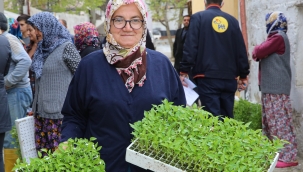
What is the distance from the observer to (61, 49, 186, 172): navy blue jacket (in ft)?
10.4

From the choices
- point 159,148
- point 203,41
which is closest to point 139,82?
point 159,148

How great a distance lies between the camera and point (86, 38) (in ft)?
21.2

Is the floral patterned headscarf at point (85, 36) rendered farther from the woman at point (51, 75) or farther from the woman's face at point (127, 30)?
the woman's face at point (127, 30)

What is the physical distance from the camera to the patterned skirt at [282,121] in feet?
22.4

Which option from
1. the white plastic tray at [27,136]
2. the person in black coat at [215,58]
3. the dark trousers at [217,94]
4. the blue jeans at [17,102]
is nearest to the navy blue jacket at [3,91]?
the white plastic tray at [27,136]

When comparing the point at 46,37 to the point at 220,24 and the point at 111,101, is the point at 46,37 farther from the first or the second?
the point at 111,101

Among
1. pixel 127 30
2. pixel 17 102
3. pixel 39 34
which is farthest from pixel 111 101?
pixel 17 102

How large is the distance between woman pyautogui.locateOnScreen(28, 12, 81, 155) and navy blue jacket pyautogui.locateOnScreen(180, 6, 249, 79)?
166 cm

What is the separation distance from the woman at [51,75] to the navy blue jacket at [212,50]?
1661mm

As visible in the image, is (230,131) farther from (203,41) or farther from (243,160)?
(203,41)

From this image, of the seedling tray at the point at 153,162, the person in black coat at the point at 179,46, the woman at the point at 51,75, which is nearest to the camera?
the seedling tray at the point at 153,162

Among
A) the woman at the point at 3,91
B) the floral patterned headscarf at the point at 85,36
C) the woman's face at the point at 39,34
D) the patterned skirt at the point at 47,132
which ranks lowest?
the patterned skirt at the point at 47,132

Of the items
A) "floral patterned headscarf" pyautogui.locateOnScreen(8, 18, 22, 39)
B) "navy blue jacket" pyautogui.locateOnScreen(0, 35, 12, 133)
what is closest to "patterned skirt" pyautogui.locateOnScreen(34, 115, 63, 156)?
"navy blue jacket" pyautogui.locateOnScreen(0, 35, 12, 133)

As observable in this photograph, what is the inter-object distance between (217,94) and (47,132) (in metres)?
2.14
